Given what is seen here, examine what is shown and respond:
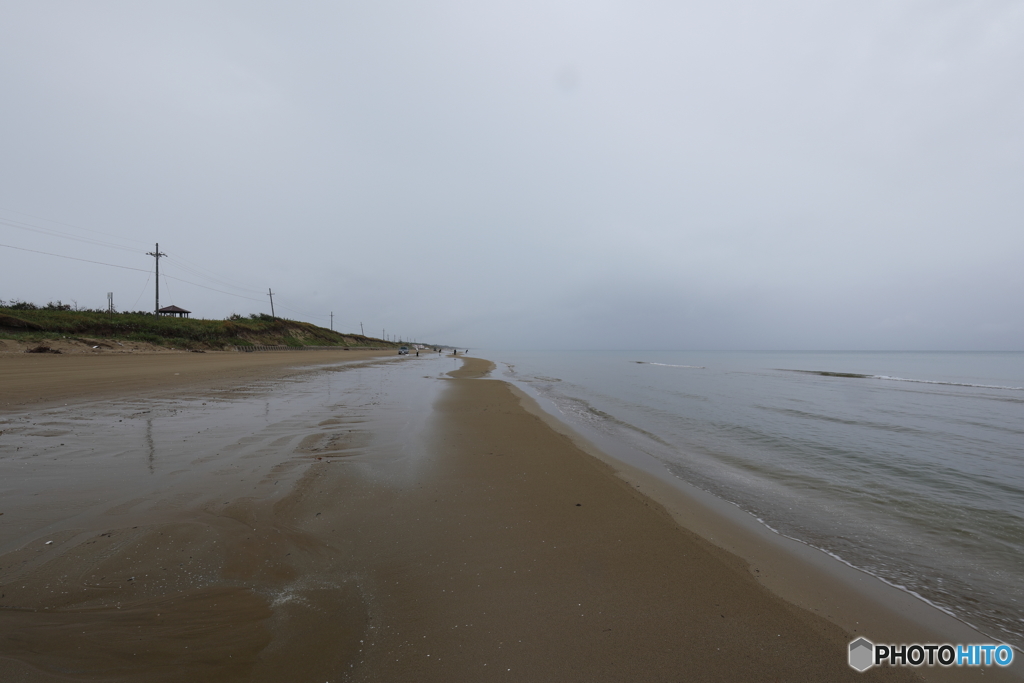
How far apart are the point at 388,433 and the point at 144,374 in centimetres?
1537

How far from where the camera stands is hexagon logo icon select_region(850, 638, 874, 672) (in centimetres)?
249

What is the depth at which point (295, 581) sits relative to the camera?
9.85 ft

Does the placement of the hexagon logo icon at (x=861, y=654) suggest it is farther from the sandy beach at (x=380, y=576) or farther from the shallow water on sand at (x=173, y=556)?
the shallow water on sand at (x=173, y=556)

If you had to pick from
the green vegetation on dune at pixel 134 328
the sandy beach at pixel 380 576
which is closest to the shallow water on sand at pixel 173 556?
the sandy beach at pixel 380 576

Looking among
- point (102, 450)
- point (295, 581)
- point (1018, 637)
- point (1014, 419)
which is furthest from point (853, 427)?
point (102, 450)

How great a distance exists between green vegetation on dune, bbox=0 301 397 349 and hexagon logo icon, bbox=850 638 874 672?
37104 millimetres

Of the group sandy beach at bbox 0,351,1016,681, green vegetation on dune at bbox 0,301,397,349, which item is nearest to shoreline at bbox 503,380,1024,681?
sandy beach at bbox 0,351,1016,681

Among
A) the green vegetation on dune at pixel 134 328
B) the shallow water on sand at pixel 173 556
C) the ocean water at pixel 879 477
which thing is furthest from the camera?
the green vegetation on dune at pixel 134 328

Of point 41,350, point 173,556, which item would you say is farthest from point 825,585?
point 41,350

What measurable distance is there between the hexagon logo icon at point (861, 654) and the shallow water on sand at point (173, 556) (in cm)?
322

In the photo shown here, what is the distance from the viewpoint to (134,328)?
30.8 metres

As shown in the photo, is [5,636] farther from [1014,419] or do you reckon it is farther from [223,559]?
→ [1014,419]

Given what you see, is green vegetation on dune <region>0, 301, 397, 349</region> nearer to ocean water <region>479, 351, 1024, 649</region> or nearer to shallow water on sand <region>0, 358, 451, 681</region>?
shallow water on sand <region>0, 358, 451, 681</region>

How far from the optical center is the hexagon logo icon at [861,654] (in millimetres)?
2492
